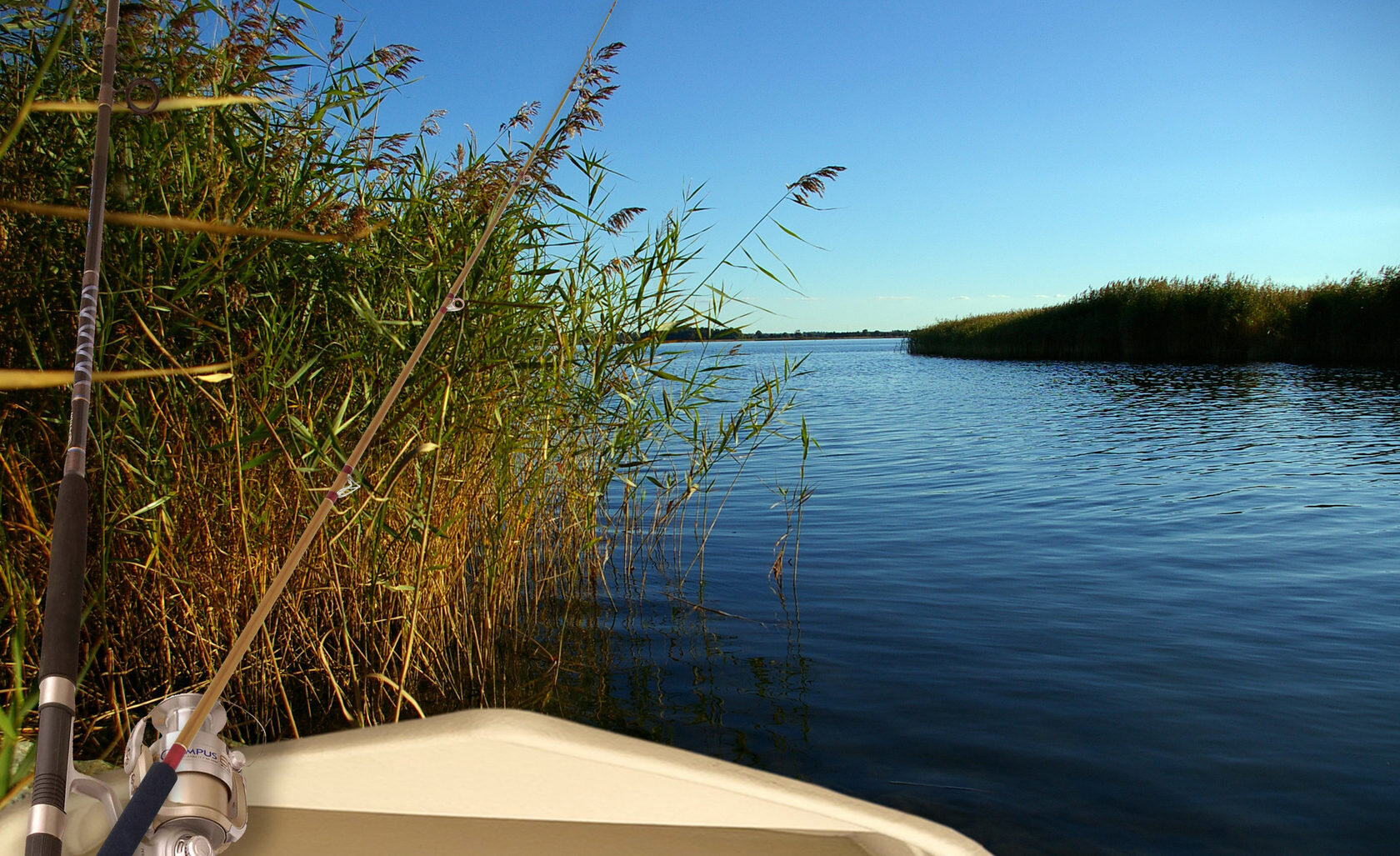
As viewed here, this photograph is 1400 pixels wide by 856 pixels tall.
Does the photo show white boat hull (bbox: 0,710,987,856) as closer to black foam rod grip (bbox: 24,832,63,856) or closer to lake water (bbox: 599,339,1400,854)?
lake water (bbox: 599,339,1400,854)

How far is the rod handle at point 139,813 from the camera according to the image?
960 millimetres

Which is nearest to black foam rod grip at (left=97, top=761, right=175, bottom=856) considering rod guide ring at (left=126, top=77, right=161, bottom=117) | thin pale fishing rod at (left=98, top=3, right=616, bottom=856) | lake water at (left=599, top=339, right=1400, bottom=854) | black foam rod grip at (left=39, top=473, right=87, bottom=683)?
thin pale fishing rod at (left=98, top=3, right=616, bottom=856)

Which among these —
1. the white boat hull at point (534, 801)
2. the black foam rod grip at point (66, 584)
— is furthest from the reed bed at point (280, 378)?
the black foam rod grip at point (66, 584)

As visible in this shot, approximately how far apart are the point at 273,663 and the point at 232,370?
40.4 inches

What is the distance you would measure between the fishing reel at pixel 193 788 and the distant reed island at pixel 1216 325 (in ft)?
88.8

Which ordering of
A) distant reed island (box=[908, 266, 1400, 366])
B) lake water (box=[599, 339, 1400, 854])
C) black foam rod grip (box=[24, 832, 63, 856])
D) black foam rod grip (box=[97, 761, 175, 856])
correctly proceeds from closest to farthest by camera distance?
black foam rod grip (box=[24, 832, 63, 856])
black foam rod grip (box=[97, 761, 175, 856])
lake water (box=[599, 339, 1400, 854])
distant reed island (box=[908, 266, 1400, 366])

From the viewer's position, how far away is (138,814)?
0.98m

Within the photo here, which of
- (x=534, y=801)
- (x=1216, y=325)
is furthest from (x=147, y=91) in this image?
→ (x=1216, y=325)

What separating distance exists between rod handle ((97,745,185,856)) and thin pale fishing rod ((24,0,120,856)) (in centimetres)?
8

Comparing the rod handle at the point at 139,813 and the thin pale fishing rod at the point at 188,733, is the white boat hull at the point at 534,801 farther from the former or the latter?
the rod handle at the point at 139,813

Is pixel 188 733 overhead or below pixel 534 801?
overhead

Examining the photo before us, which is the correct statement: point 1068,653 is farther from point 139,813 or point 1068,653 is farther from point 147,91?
point 147,91

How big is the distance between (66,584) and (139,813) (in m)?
0.26

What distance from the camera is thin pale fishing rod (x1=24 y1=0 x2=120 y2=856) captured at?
2.80 ft
